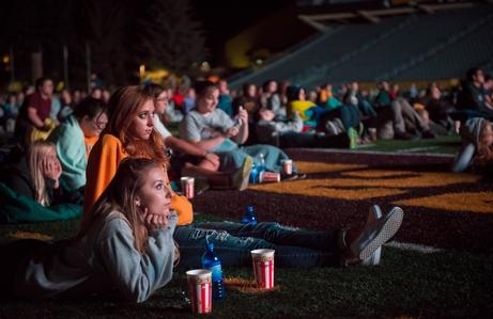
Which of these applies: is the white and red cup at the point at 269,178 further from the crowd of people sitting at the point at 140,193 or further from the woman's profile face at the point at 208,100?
the woman's profile face at the point at 208,100

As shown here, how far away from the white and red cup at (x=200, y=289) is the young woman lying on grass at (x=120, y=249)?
0.74 ft

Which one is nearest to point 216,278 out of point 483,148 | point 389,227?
point 389,227

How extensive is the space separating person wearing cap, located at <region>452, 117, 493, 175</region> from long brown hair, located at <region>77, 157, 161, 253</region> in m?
6.19

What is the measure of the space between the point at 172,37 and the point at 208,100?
53012 mm

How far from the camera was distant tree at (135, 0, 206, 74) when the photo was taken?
6106cm

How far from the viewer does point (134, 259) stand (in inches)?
156

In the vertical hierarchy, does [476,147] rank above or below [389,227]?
above

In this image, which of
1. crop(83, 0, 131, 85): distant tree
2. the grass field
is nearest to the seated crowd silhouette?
the grass field

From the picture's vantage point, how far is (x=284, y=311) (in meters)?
4.08

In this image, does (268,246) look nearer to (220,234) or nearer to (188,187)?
(220,234)

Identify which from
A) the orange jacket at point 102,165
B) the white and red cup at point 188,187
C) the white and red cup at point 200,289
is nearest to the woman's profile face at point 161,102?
the white and red cup at point 188,187

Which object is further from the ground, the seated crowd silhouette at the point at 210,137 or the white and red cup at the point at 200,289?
the seated crowd silhouette at the point at 210,137

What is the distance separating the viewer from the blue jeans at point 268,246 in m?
4.95

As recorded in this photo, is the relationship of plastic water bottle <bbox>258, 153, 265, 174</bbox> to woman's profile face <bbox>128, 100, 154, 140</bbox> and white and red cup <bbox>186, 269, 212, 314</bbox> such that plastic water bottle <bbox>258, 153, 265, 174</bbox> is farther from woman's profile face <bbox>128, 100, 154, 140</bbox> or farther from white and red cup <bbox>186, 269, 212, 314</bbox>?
white and red cup <bbox>186, 269, 212, 314</bbox>
